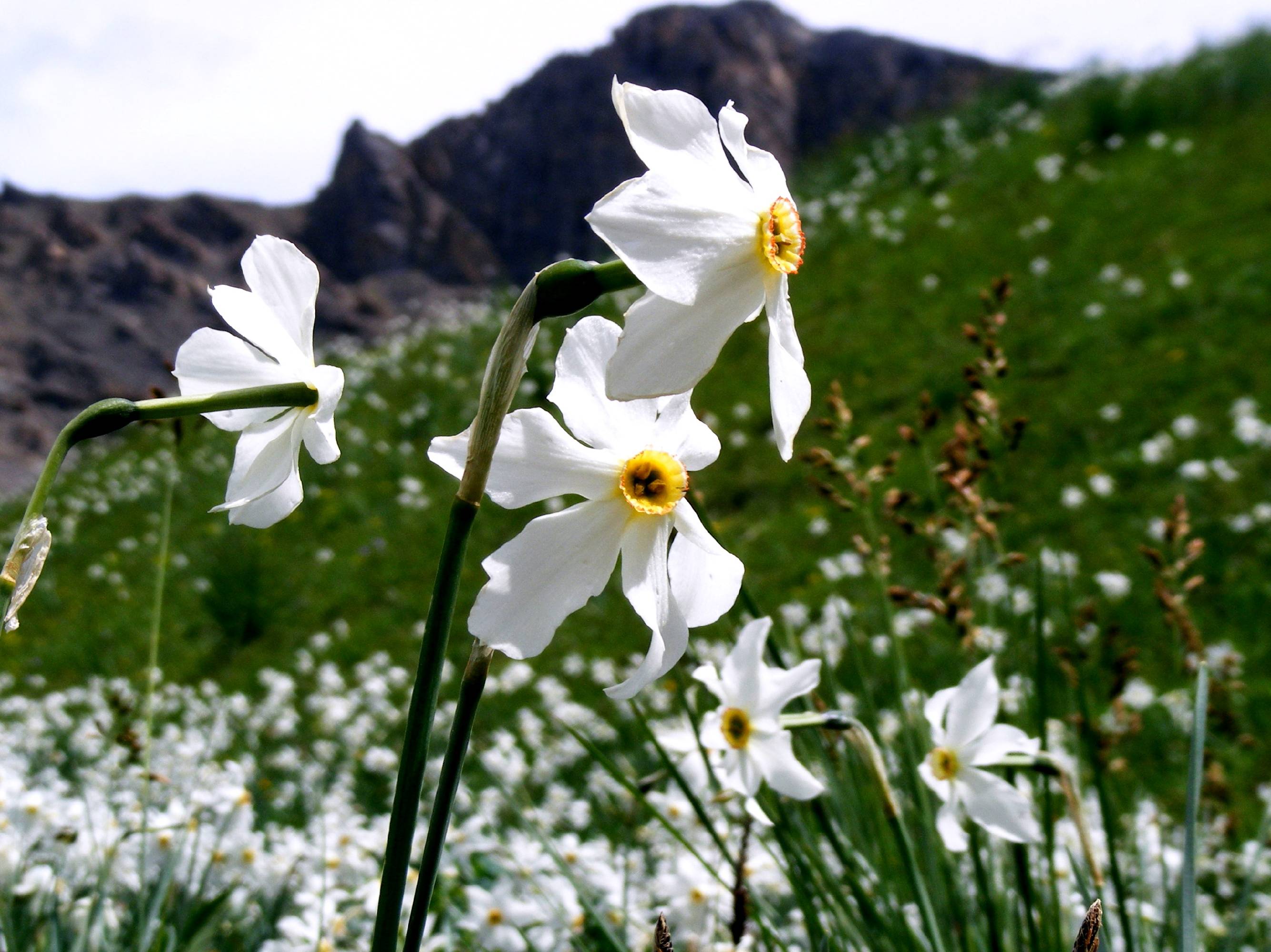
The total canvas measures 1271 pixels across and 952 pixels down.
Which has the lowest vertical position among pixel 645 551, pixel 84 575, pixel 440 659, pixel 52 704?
pixel 440 659

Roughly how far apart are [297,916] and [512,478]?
163cm

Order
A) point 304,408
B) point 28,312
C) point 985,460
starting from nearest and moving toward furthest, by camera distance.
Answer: point 304,408 → point 985,460 → point 28,312

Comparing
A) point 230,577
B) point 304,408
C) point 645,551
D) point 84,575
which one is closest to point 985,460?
point 645,551

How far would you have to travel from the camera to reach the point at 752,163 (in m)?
0.53

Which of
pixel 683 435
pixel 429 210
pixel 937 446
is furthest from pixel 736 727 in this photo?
pixel 429 210

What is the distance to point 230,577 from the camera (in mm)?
4898

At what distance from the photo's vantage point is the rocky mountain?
13.2 metres

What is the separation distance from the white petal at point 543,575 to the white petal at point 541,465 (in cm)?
2

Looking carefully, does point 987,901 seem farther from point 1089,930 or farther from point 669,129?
point 669,129

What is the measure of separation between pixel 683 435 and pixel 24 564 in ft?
1.21

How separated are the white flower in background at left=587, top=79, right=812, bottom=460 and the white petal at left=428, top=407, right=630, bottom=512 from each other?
0.37 feet

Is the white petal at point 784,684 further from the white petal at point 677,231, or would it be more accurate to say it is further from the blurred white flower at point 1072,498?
the blurred white flower at point 1072,498

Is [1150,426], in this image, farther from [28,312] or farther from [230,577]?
[28,312]

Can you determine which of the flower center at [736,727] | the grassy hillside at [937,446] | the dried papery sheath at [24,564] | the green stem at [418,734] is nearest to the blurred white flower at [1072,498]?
the grassy hillside at [937,446]
